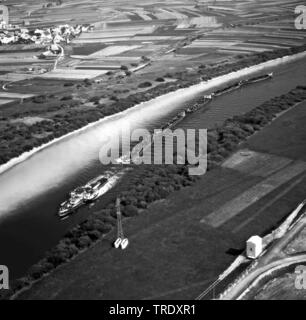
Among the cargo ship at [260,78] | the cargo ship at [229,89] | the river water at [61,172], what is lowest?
the river water at [61,172]

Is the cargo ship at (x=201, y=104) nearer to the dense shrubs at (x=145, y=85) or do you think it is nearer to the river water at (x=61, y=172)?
the river water at (x=61, y=172)

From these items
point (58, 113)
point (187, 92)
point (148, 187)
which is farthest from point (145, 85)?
point (148, 187)

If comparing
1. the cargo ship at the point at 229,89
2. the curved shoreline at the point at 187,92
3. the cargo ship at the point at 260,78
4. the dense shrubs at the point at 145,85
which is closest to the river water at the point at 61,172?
the curved shoreline at the point at 187,92

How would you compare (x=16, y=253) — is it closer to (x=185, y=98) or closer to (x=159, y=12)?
(x=185, y=98)

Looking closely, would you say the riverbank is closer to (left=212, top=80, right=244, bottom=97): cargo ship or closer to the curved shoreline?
(left=212, top=80, right=244, bottom=97): cargo ship

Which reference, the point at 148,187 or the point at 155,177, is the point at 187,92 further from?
the point at 148,187

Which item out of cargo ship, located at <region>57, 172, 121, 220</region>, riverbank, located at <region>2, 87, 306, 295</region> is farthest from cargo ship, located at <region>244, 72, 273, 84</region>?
cargo ship, located at <region>57, 172, 121, 220</region>
